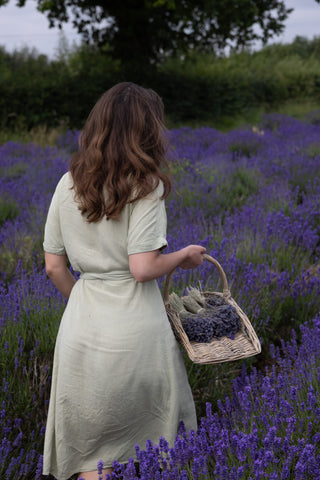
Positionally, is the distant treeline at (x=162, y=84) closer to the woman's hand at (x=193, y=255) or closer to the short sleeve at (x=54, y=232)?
the short sleeve at (x=54, y=232)

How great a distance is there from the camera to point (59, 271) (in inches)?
80.0

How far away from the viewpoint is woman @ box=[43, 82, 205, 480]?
1746 mm

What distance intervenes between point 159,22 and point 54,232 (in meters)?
12.2

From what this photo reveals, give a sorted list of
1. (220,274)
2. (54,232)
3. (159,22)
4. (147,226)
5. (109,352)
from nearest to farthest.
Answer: (147,226) → (109,352) → (54,232) → (220,274) → (159,22)

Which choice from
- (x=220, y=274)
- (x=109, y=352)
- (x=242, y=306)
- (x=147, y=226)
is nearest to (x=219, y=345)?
(x=220, y=274)

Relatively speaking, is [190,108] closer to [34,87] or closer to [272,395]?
[34,87]

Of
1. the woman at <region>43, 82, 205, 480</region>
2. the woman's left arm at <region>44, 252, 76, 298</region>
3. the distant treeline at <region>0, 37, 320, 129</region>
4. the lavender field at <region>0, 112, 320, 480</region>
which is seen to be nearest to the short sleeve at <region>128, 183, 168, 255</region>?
the woman at <region>43, 82, 205, 480</region>

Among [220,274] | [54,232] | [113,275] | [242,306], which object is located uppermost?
[54,232]

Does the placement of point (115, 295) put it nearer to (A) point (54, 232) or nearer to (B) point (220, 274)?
(A) point (54, 232)

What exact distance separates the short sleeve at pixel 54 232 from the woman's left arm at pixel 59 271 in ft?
0.11

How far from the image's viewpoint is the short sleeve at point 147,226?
171 cm

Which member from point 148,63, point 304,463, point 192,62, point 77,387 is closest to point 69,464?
point 77,387

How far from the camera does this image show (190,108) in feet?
48.5

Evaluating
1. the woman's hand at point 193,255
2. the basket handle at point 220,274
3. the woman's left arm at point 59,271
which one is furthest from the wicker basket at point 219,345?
the woman's left arm at point 59,271
